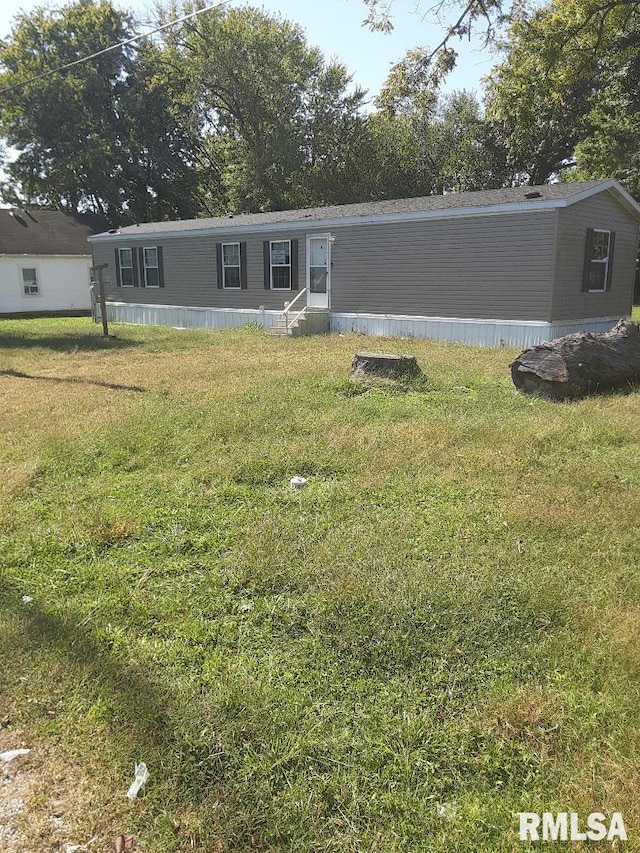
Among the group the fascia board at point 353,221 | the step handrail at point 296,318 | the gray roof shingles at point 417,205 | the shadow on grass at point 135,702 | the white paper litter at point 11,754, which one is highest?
the gray roof shingles at point 417,205

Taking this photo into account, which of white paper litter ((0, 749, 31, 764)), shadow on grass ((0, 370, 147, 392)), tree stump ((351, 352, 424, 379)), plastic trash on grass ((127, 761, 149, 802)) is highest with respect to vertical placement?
tree stump ((351, 352, 424, 379))

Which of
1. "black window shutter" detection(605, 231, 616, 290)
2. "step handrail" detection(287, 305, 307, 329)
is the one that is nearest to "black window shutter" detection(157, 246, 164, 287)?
"step handrail" detection(287, 305, 307, 329)

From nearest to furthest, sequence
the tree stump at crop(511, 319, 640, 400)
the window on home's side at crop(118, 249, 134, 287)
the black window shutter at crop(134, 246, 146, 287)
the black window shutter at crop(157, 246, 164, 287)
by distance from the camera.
A: the tree stump at crop(511, 319, 640, 400) < the black window shutter at crop(157, 246, 164, 287) < the black window shutter at crop(134, 246, 146, 287) < the window on home's side at crop(118, 249, 134, 287)

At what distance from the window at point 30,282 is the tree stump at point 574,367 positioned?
21.4 m

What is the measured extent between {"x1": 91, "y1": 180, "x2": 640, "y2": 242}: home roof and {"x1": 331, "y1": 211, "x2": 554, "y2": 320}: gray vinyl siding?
0.75ft

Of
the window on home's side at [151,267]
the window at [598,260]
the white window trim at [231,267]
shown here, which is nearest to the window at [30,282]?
the window on home's side at [151,267]

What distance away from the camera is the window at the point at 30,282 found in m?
23.5

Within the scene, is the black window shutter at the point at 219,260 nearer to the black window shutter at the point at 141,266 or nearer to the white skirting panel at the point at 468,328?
the black window shutter at the point at 141,266

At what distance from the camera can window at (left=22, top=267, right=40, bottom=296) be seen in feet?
76.9

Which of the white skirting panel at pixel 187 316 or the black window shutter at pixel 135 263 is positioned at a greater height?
the black window shutter at pixel 135 263

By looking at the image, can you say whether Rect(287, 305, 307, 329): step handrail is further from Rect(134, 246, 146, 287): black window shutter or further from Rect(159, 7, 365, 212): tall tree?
Rect(159, 7, 365, 212): tall tree

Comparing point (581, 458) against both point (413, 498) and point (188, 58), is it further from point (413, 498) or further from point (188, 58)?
point (188, 58)

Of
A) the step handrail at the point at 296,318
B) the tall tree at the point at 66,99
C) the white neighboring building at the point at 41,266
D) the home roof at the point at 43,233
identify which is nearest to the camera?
the step handrail at the point at 296,318

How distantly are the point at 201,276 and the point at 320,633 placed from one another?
16.8 m
